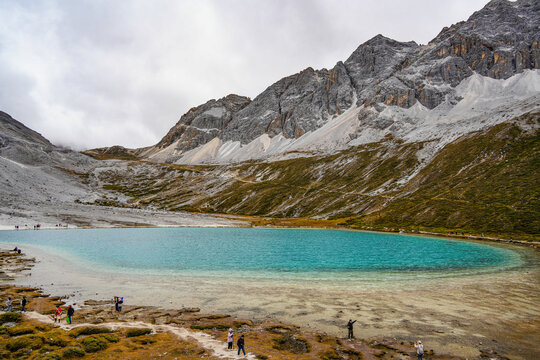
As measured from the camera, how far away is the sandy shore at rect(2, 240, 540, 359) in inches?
961

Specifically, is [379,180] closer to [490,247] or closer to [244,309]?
[490,247]

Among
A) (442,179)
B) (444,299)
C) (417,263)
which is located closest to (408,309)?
(444,299)

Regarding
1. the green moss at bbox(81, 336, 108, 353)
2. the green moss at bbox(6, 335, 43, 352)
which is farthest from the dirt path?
the green moss at bbox(6, 335, 43, 352)

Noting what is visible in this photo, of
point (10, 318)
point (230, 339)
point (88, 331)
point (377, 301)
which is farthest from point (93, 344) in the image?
point (377, 301)

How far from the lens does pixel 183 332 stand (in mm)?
23828

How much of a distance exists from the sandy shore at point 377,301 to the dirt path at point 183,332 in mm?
6303

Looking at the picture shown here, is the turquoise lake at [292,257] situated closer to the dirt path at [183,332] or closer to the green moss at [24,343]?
the dirt path at [183,332]

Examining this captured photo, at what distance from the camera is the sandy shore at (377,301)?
961 inches

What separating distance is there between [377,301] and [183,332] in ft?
70.8

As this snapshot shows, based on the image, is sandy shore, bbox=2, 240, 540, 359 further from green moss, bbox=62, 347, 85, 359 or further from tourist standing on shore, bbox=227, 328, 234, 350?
green moss, bbox=62, 347, 85, 359

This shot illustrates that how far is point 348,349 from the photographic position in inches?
846

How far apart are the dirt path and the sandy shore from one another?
630 cm

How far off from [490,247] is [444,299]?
52.7 metres

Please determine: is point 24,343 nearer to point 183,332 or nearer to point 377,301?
point 183,332
